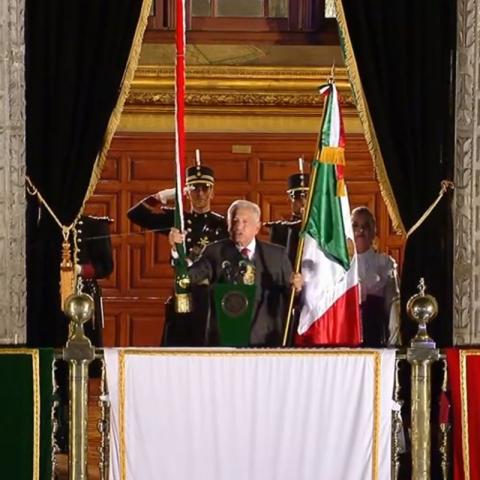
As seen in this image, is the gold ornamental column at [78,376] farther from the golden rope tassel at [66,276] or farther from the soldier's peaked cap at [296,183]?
the soldier's peaked cap at [296,183]

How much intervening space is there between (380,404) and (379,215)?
3684 mm

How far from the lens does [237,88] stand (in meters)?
8.98

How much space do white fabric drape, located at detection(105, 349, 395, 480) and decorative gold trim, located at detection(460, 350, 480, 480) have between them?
14.8 inches

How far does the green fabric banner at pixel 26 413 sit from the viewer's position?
5668 mm

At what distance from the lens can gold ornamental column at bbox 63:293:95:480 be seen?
18.1 feet

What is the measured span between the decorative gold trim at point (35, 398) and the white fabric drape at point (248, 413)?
36 centimetres

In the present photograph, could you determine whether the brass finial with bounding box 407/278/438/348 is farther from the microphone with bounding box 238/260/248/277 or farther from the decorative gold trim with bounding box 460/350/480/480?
the microphone with bounding box 238/260/248/277

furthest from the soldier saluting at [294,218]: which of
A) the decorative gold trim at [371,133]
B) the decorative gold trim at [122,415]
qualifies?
the decorative gold trim at [122,415]

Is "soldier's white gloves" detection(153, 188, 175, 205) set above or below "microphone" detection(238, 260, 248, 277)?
above

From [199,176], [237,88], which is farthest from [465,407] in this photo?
[237,88]

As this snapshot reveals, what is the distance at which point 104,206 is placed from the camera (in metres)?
9.19

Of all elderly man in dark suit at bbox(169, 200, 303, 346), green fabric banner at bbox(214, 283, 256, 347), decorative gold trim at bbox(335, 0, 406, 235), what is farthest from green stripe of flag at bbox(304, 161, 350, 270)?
green fabric banner at bbox(214, 283, 256, 347)

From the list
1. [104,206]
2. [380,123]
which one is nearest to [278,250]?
[380,123]

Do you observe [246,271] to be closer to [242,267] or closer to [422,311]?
[242,267]
